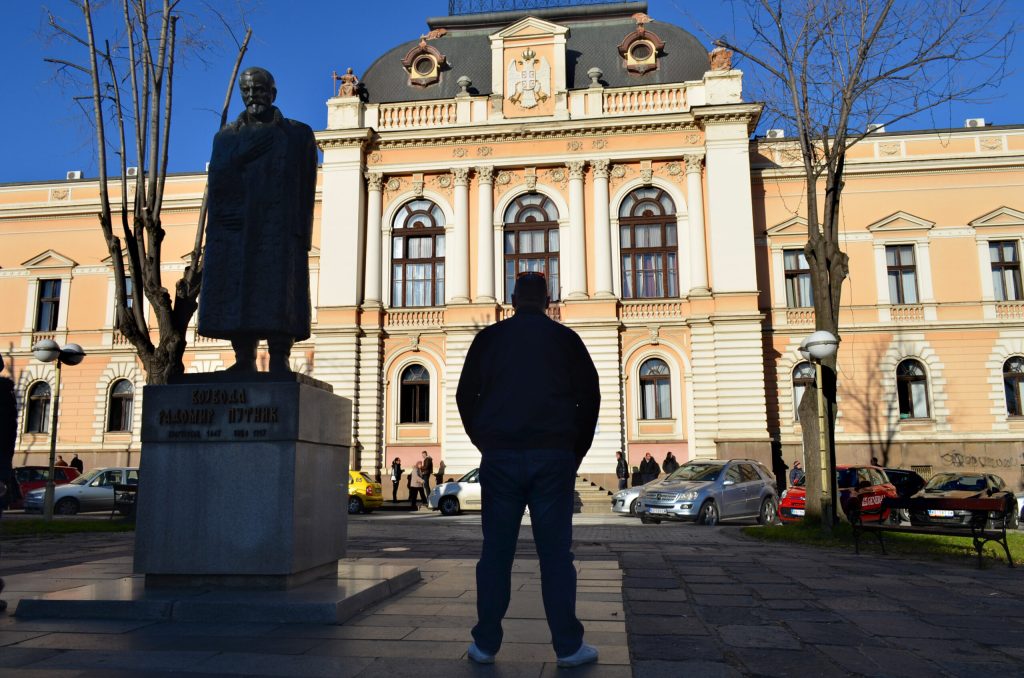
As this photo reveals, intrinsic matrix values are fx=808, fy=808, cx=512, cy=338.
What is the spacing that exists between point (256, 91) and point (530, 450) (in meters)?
4.05

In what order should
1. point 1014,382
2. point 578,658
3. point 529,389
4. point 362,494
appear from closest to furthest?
point 578,658 → point 529,389 → point 362,494 → point 1014,382

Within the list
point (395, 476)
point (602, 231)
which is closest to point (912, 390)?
point (602, 231)

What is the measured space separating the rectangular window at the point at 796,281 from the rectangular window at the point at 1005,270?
20.8ft

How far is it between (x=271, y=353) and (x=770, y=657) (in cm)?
413

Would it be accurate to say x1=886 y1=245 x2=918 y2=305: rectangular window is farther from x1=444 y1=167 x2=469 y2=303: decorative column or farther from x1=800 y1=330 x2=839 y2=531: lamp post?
x1=800 y1=330 x2=839 y2=531: lamp post

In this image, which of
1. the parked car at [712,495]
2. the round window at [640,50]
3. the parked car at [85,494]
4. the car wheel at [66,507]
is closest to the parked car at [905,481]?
the parked car at [712,495]

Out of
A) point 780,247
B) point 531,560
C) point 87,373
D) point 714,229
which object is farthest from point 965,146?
point 87,373

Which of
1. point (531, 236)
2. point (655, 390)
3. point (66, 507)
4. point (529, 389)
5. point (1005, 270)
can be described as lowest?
point (66, 507)

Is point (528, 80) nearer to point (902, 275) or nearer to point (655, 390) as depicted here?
point (655, 390)

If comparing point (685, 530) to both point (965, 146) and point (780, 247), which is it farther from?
point (965, 146)

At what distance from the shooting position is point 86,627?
4828 millimetres

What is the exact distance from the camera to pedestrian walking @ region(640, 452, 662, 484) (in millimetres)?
26984

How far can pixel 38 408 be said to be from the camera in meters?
32.3

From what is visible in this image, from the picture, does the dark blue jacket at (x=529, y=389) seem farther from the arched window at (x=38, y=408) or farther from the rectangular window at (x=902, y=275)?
the arched window at (x=38, y=408)
